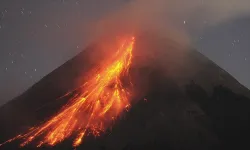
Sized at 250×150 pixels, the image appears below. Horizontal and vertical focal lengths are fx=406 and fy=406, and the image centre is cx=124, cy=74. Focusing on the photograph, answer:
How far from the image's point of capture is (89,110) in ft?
106

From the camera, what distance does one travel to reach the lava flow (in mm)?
28938

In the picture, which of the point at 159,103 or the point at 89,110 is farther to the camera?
the point at 159,103

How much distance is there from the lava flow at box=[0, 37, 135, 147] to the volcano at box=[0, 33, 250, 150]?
0.72m

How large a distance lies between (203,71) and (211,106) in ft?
20.2

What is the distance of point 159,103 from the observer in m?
32.6

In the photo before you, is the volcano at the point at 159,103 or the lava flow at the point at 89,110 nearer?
the volcano at the point at 159,103

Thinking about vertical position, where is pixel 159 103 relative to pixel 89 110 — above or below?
below

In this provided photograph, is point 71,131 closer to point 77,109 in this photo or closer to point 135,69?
point 77,109

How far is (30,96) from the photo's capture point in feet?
129

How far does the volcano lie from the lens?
2775cm

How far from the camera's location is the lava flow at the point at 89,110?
94.9 feet

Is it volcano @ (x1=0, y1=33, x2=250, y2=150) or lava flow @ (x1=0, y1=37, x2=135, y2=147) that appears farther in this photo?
lava flow @ (x1=0, y1=37, x2=135, y2=147)

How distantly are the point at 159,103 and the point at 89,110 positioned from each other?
5.63 m

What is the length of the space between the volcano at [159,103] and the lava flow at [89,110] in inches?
28.4
